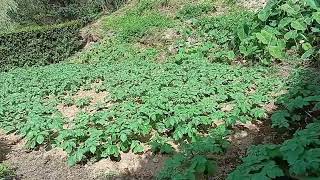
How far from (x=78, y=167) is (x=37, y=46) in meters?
8.71

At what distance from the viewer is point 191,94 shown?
628cm

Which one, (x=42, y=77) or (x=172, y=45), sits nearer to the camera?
(x=42, y=77)

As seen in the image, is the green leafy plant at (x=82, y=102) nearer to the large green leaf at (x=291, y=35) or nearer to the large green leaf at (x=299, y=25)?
the large green leaf at (x=291, y=35)

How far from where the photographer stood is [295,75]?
6707 mm

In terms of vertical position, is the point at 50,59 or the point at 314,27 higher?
the point at 314,27

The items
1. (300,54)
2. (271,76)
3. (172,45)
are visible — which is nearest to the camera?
(271,76)

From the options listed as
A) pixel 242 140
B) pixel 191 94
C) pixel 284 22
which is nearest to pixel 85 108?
pixel 191 94

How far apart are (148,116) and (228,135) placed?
1.14 metres

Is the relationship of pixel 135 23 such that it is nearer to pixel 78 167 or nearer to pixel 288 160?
pixel 78 167

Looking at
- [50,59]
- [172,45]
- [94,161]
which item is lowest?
[50,59]

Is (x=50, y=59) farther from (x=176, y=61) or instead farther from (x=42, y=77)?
(x=176, y=61)

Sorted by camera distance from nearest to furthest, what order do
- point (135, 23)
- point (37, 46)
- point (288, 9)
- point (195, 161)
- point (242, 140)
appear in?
point (195, 161) → point (242, 140) → point (288, 9) → point (135, 23) → point (37, 46)

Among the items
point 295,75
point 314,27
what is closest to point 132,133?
point 295,75

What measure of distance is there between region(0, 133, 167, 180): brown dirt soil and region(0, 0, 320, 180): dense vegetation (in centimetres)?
13
